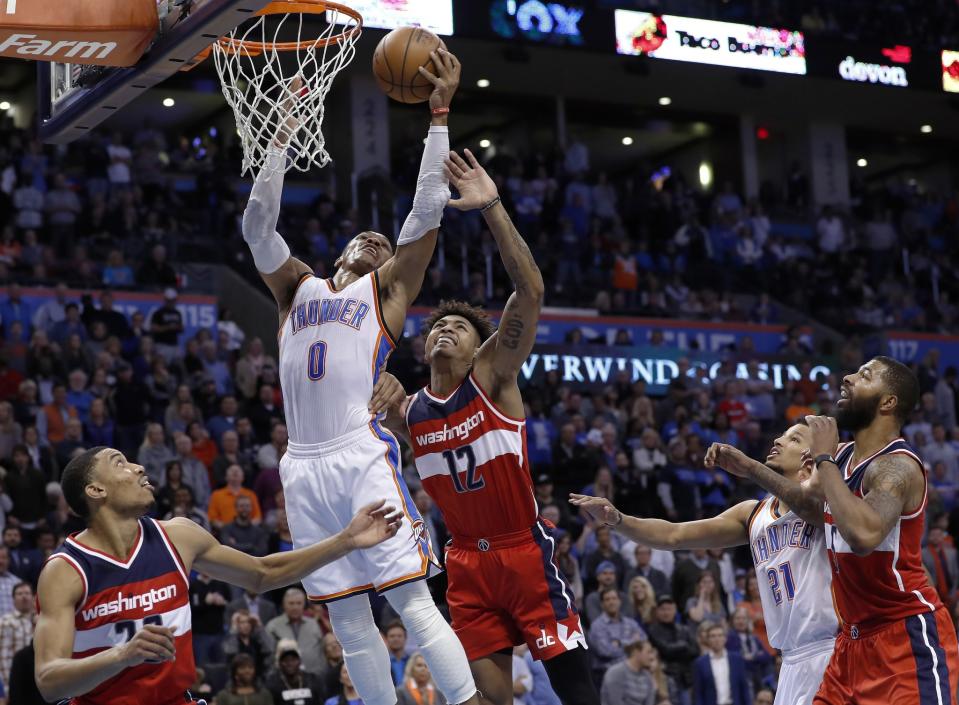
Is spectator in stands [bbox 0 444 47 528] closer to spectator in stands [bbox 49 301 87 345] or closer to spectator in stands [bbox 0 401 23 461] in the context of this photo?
spectator in stands [bbox 0 401 23 461]

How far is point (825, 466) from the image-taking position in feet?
19.0

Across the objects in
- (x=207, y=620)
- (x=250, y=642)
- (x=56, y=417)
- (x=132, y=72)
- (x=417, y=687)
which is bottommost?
(x=417, y=687)

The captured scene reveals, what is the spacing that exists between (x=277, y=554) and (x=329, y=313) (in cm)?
129

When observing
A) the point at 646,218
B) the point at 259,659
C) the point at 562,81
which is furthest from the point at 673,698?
the point at 562,81

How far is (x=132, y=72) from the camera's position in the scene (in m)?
6.82

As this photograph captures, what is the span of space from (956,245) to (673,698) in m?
17.7

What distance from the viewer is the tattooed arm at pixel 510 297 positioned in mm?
6531

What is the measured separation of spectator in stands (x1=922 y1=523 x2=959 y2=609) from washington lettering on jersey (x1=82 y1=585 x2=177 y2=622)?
12269mm

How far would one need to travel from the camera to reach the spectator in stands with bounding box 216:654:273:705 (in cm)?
1084

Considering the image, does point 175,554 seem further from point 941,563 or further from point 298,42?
point 941,563

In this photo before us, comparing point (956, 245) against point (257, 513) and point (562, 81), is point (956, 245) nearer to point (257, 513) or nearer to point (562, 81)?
point (562, 81)

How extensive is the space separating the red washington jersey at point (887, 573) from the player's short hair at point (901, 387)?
16cm

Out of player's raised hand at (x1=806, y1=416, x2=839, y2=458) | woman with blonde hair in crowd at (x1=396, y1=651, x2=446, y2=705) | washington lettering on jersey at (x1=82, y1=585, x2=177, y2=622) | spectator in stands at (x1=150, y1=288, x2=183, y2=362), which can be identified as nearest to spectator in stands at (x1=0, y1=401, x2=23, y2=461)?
spectator in stands at (x1=150, y1=288, x2=183, y2=362)

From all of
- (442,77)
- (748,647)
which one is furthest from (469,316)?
(748,647)
